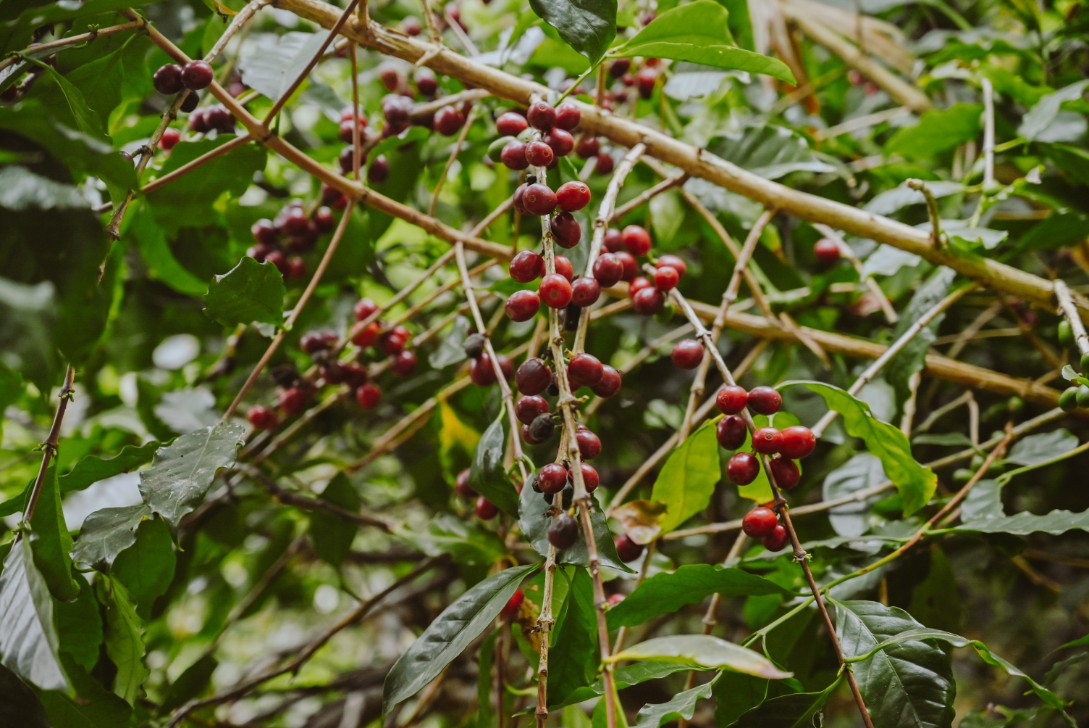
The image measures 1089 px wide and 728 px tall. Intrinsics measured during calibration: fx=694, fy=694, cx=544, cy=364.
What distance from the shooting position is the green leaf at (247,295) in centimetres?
67

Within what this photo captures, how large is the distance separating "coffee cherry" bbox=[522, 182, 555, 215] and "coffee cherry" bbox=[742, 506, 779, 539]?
1.04ft

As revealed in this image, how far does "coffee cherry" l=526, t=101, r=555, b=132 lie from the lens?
2.08 ft

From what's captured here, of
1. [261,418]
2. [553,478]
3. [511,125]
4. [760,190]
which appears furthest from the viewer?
[261,418]

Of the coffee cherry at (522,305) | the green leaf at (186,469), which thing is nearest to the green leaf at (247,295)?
the green leaf at (186,469)

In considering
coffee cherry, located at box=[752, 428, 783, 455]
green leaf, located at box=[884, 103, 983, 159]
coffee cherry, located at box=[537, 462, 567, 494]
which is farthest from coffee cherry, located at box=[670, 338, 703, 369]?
green leaf, located at box=[884, 103, 983, 159]

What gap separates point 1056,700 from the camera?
0.56 meters

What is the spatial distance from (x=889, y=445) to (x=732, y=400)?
194 millimetres

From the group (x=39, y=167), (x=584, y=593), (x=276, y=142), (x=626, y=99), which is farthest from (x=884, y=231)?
(x=39, y=167)

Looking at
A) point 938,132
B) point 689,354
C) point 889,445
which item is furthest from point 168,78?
point 938,132

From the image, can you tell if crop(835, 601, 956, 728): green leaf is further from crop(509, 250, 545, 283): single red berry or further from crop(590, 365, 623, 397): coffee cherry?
crop(509, 250, 545, 283): single red berry

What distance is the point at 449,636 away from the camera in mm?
571

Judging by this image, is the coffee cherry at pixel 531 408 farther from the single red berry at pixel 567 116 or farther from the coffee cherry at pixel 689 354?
the single red berry at pixel 567 116

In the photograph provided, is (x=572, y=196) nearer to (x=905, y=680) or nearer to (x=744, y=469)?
(x=744, y=469)

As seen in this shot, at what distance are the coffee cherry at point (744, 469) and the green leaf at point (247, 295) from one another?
0.47 meters
